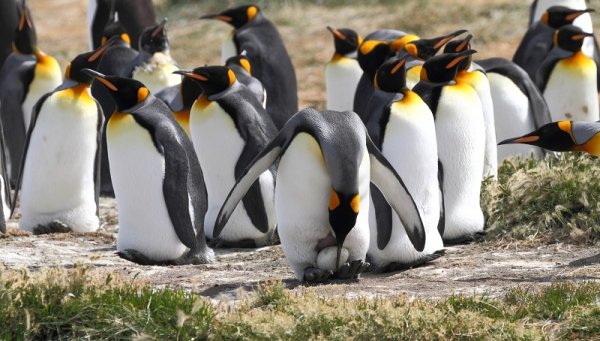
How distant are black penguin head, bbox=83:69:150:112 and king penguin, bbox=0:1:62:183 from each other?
11.2 feet

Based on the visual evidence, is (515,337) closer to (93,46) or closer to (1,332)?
(1,332)

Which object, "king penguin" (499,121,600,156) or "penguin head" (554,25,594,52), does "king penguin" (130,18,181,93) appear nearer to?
"penguin head" (554,25,594,52)

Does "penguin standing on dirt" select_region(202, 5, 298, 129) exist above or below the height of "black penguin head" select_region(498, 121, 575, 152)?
above

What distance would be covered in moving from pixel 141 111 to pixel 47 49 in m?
11.0

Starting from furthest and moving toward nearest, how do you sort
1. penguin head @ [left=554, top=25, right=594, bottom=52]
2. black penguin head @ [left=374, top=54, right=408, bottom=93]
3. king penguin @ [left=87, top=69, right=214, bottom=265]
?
1. penguin head @ [left=554, top=25, right=594, bottom=52]
2. king penguin @ [left=87, top=69, right=214, bottom=265]
3. black penguin head @ [left=374, top=54, right=408, bottom=93]

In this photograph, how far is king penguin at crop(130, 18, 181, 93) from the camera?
10.2 meters

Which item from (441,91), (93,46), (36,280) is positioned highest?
(93,46)

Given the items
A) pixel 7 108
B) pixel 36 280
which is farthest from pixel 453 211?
pixel 7 108

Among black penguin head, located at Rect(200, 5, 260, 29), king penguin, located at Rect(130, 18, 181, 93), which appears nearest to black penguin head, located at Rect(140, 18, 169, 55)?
king penguin, located at Rect(130, 18, 181, 93)

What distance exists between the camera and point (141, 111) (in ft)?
23.9

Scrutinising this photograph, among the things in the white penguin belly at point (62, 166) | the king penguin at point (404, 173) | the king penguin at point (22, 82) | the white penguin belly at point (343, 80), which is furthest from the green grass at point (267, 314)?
the white penguin belly at point (343, 80)

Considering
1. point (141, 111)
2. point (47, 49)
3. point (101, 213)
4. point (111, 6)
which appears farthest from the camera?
point (47, 49)

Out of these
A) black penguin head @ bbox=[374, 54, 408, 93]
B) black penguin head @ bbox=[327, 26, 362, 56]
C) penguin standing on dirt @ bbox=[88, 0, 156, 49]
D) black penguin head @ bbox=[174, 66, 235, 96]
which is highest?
penguin standing on dirt @ bbox=[88, 0, 156, 49]

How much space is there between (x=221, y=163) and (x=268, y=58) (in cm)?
290
